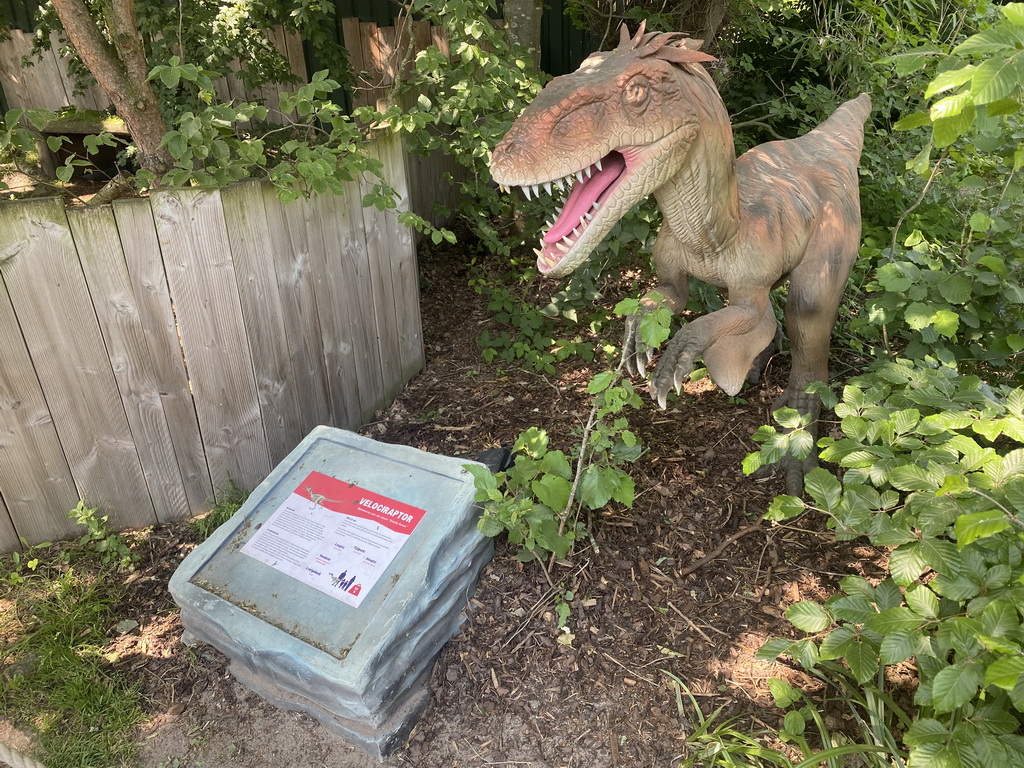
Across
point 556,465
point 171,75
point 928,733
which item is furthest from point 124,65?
point 928,733

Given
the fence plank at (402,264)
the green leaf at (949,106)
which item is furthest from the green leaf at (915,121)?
the fence plank at (402,264)

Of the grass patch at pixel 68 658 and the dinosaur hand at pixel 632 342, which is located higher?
the dinosaur hand at pixel 632 342

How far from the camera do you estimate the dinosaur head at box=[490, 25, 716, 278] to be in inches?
69.4

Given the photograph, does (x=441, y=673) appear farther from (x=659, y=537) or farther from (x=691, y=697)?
(x=659, y=537)

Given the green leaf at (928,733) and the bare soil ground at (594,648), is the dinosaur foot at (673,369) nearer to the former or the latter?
the bare soil ground at (594,648)

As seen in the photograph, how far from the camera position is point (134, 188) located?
9.49 feet

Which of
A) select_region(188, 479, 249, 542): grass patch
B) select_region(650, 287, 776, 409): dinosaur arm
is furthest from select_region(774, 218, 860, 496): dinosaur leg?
select_region(188, 479, 249, 542): grass patch

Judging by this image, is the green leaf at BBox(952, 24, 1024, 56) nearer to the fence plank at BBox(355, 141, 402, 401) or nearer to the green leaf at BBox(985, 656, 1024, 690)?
the green leaf at BBox(985, 656, 1024, 690)

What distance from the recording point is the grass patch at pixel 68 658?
6.97ft

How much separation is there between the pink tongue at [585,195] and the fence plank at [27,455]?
179 cm

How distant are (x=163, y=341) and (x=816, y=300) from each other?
2427mm

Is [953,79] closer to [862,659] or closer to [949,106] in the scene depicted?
[949,106]

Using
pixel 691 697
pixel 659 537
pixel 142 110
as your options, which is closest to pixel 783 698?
pixel 691 697

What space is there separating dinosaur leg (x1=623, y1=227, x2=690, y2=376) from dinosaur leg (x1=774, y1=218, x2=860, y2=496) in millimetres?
401
